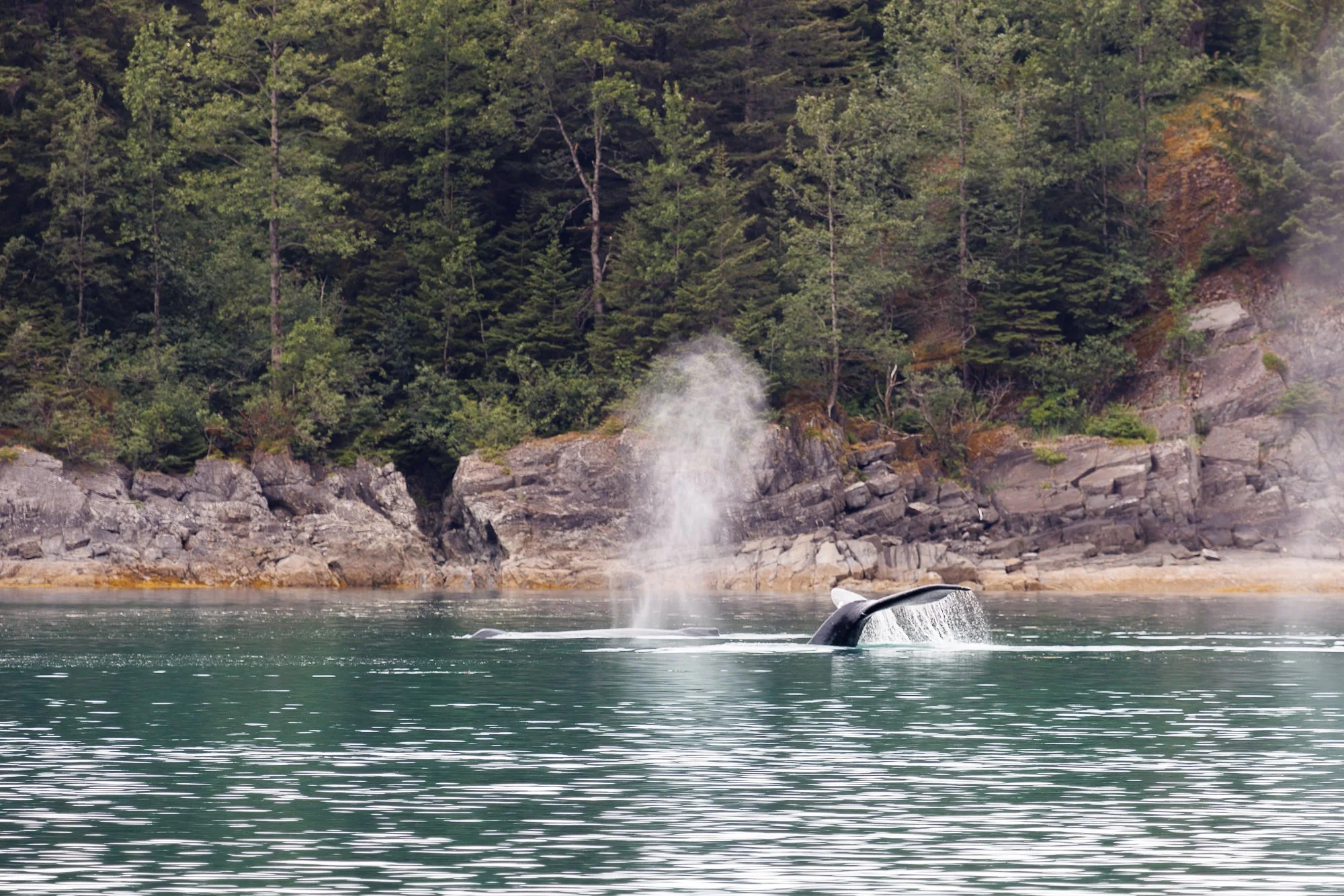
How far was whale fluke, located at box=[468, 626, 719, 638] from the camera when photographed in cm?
4966

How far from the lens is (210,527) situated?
82188mm

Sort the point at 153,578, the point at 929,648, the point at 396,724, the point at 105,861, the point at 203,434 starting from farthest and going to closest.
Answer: the point at 203,434
the point at 153,578
the point at 929,648
the point at 396,724
the point at 105,861

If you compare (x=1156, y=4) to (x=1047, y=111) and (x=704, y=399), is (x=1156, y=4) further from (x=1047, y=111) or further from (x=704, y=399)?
(x=704, y=399)

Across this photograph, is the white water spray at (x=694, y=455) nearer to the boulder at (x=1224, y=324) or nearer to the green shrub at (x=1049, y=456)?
the green shrub at (x=1049, y=456)

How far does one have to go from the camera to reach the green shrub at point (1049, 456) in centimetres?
8531

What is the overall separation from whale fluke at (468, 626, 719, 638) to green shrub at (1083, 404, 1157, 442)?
3926cm

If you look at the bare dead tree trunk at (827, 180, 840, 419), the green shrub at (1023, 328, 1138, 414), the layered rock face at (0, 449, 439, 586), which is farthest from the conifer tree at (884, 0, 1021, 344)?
the layered rock face at (0, 449, 439, 586)

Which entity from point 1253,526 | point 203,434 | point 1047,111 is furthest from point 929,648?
point 1047,111

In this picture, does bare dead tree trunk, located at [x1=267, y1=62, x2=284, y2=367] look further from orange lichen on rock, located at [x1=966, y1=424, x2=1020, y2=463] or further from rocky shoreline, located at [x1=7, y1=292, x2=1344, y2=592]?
orange lichen on rock, located at [x1=966, y1=424, x2=1020, y2=463]

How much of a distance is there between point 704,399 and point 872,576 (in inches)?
537

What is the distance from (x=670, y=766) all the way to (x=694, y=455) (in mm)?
60415

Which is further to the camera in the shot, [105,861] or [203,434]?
[203,434]

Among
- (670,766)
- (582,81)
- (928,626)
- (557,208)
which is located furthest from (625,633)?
(582,81)

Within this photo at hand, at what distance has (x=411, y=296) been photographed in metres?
98.4
